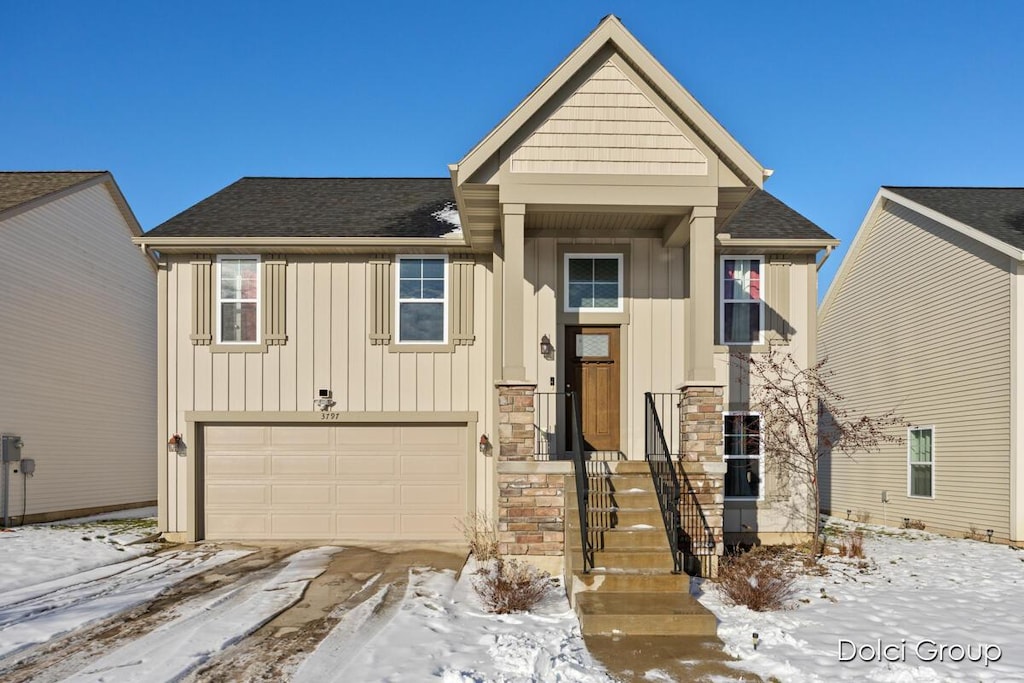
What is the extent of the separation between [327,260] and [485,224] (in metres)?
2.97

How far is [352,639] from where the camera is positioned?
729 centimetres

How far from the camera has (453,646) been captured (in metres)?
6.97

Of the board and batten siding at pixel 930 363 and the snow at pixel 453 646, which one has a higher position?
the board and batten siding at pixel 930 363

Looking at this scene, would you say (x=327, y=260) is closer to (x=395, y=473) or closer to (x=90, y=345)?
(x=395, y=473)

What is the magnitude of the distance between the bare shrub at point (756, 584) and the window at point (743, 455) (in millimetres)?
2466

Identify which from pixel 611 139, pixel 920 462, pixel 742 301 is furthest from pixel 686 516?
pixel 920 462

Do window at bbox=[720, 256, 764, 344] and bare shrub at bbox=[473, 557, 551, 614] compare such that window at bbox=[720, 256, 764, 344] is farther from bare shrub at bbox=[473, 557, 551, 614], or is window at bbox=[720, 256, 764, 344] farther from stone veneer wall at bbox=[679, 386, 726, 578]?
bare shrub at bbox=[473, 557, 551, 614]

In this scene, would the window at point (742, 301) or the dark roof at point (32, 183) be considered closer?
the window at point (742, 301)

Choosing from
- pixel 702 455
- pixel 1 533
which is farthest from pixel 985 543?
pixel 1 533

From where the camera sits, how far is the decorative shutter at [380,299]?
43.7 feet

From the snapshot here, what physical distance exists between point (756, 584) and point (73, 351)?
615 inches

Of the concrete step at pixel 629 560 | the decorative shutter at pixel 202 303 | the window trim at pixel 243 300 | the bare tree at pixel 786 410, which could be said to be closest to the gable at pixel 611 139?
the bare tree at pixel 786 410

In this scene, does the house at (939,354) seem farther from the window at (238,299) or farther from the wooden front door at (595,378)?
the window at (238,299)

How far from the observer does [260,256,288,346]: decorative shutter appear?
13.3 meters
